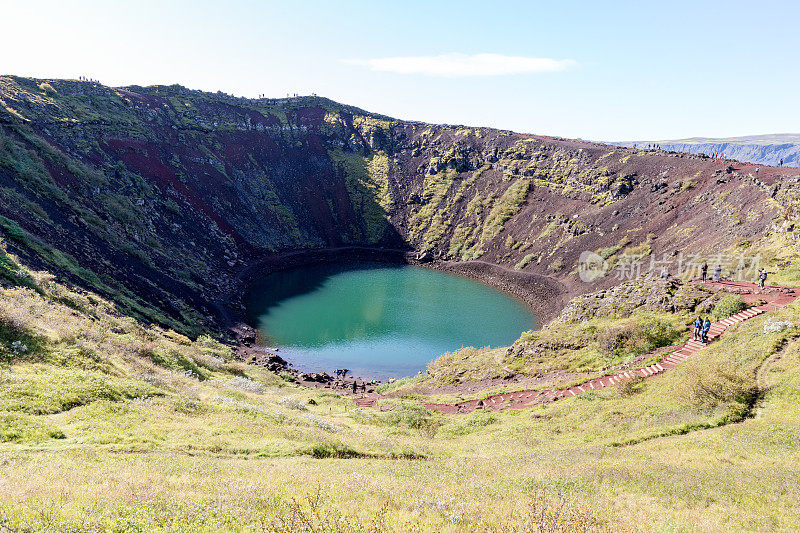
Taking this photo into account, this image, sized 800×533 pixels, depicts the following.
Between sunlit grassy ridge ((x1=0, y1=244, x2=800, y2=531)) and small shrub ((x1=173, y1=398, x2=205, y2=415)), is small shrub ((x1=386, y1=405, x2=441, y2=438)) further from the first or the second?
small shrub ((x1=173, y1=398, x2=205, y2=415))

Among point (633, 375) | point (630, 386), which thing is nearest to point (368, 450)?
point (630, 386)

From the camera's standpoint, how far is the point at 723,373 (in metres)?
17.3

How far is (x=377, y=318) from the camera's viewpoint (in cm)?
5409

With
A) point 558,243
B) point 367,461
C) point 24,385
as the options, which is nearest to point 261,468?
point 367,461

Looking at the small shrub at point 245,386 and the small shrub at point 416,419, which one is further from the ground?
the small shrub at point 416,419

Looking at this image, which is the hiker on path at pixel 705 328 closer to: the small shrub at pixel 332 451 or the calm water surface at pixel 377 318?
the small shrub at pixel 332 451

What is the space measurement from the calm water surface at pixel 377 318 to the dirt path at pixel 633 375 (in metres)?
15.7

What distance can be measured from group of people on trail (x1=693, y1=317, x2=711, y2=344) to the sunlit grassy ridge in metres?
1.40

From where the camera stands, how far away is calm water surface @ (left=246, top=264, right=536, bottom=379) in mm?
44588

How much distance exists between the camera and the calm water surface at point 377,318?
1755 inches

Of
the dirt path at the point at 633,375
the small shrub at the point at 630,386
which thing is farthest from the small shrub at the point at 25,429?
the small shrub at the point at 630,386

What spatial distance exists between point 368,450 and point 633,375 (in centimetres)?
1551

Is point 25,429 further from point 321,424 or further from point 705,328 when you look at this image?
point 705,328

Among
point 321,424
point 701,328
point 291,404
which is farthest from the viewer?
point 701,328
